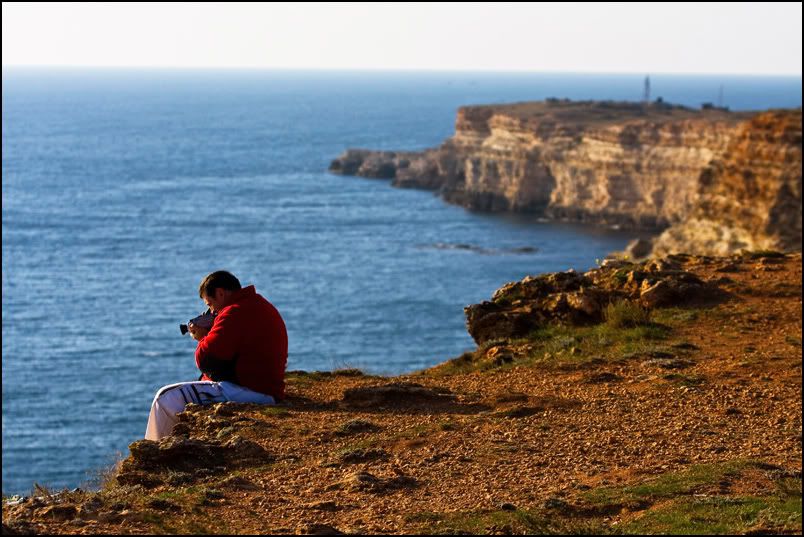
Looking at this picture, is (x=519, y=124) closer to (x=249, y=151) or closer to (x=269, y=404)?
(x=249, y=151)

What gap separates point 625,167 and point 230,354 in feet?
304

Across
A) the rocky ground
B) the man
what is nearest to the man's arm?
the man

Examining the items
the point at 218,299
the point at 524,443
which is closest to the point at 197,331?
the point at 218,299

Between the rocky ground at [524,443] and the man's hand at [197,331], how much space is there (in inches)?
27.8

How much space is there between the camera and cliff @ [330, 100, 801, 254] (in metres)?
57.3

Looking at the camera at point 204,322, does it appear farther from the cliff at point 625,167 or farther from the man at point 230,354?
the cliff at point 625,167

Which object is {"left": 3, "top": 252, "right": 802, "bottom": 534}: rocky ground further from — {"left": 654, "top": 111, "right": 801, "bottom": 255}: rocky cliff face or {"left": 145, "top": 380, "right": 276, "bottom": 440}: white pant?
{"left": 654, "top": 111, "right": 801, "bottom": 255}: rocky cliff face

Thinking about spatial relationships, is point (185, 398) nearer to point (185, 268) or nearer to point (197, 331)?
point (197, 331)

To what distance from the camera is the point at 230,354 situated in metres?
10.3

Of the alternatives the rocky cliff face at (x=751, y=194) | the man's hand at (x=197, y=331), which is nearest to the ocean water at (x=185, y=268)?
the rocky cliff face at (x=751, y=194)

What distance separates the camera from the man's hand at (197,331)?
420 inches

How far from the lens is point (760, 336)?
13.9 meters

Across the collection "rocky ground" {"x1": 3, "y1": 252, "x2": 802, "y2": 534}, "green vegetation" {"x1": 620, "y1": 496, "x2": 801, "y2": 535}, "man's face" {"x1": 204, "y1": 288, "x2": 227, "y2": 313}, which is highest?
"man's face" {"x1": 204, "y1": 288, "x2": 227, "y2": 313}

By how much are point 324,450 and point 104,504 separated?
2.27 metres
